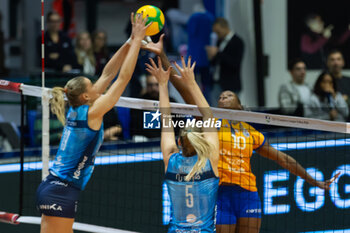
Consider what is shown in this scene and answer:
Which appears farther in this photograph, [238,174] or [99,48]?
[99,48]

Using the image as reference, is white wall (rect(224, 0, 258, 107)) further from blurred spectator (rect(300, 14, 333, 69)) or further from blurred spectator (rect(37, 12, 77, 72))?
blurred spectator (rect(37, 12, 77, 72))

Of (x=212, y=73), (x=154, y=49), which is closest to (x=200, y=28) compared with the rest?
(x=212, y=73)

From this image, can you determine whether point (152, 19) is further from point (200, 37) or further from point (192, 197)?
point (200, 37)

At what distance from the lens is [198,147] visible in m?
5.33

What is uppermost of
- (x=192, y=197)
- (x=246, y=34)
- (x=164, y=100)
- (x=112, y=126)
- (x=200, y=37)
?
(x=246, y=34)

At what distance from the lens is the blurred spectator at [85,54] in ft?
37.8

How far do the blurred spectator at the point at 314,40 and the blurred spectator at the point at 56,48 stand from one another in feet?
13.5

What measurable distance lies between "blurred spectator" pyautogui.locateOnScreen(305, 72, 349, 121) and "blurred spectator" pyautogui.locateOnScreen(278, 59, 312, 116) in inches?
7.4

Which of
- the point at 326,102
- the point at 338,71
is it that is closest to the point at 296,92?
the point at 326,102

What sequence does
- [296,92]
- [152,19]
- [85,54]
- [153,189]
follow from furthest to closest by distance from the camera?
[85,54] < [296,92] < [153,189] < [152,19]

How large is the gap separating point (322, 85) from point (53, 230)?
605 centimetres

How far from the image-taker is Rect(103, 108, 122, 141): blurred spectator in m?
8.29

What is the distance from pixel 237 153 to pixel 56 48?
529 cm

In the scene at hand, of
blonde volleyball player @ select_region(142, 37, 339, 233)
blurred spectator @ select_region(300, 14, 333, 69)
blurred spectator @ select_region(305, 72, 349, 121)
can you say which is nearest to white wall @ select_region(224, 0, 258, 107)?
blurred spectator @ select_region(300, 14, 333, 69)
